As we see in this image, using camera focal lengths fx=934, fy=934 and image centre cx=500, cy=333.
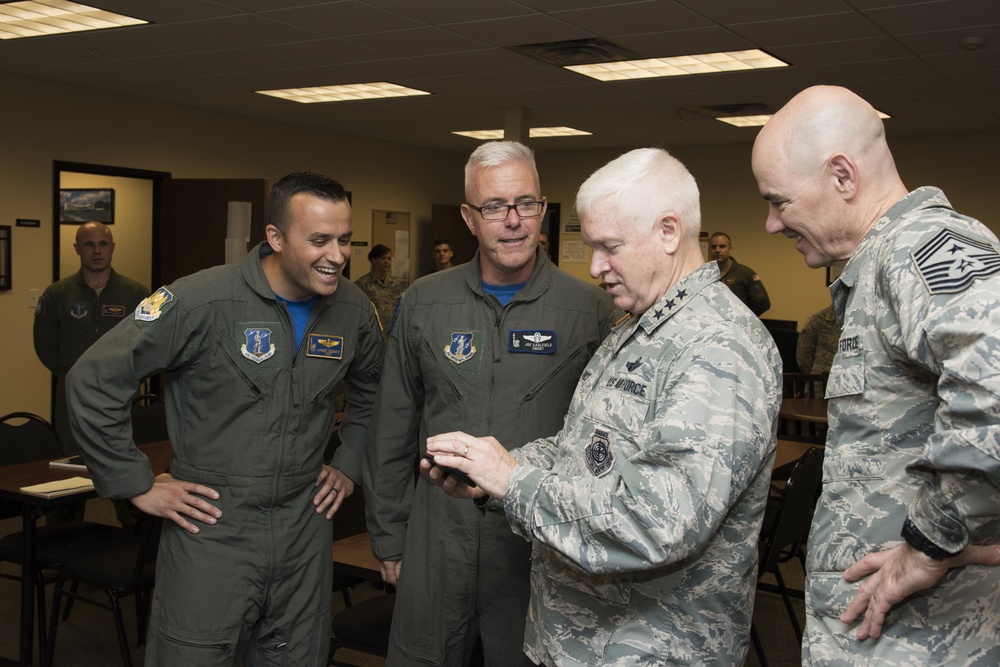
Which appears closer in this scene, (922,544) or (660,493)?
(922,544)

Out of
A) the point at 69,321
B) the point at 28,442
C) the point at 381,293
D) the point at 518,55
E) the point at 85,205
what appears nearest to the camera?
the point at 28,442

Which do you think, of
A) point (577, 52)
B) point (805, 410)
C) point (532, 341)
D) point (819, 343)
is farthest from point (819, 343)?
point (532, 341)

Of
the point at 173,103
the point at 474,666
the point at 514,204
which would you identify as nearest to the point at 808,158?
the point at 514,204

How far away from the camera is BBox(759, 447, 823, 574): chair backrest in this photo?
3.55m

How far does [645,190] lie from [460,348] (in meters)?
0.90

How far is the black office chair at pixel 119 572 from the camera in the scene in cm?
356

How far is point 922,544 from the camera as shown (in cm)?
122

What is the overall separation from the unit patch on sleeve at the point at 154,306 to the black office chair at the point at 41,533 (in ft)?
5.45

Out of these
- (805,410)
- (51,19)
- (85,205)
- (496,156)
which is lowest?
(805,410)

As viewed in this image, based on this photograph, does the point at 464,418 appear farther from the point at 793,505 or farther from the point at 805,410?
the point at 805,410

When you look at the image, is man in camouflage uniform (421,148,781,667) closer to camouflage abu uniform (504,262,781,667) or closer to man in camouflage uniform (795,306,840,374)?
camouflage abu uniform (504,262,781,667)

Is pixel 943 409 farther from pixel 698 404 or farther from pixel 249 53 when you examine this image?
pixel 249 53

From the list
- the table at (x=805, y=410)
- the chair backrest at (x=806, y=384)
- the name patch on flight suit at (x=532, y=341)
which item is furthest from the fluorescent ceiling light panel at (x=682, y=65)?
the name patch on flight suit at (x=532, y=341)

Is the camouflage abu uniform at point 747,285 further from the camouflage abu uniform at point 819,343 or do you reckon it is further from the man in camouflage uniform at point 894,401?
the man in camouflage uniform at point 894,401
